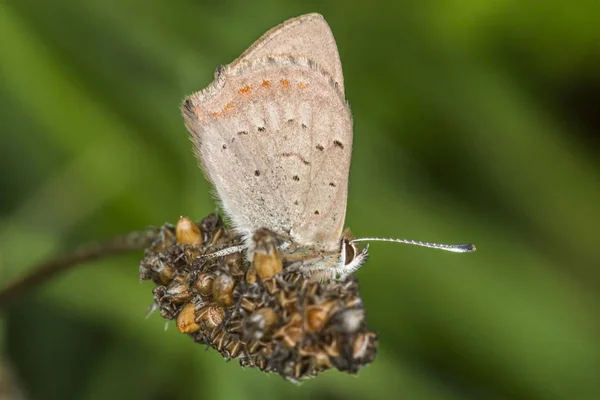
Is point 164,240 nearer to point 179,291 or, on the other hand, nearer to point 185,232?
point 185,232

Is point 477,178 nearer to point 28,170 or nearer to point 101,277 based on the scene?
point 101,277

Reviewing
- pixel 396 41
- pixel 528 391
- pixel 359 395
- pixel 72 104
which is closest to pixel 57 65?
pixel 72 104

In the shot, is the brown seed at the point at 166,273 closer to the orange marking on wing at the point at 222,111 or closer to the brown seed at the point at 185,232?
the brown seed at the point at 185,232

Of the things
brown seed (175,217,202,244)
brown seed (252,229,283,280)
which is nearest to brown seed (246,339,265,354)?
brown seed (252,229,283,280)

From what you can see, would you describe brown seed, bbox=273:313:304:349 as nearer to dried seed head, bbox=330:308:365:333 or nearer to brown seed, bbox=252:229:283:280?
dried seed head, bbox=330:308:365:333

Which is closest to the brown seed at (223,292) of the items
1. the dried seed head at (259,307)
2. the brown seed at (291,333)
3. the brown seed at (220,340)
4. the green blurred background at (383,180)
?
the dried seed head at (259,307)

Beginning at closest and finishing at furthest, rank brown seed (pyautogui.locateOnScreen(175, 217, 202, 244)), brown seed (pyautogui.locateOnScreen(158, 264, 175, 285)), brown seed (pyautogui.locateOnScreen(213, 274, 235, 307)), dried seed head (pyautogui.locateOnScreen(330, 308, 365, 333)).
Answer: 1. dried seed head (pyautogui.locateOnScreen(330, 308, 365, 333))
2. brown seed (pyautogui.locateOnScreen(213, 274, 235, 307))
3. brown seed (pyautogui.locateOnScreen(158, 264, 175, 285))
4. brown seed (pyautogui.locateOnScreen(175, 217, 202, 244))

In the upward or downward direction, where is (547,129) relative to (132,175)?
upward
